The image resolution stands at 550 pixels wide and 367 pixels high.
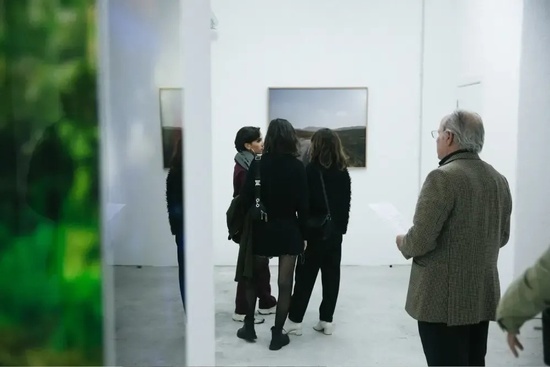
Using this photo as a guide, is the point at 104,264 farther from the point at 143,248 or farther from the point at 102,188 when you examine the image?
the point at 102,188

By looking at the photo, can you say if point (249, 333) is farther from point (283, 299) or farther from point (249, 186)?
point (249, 186)

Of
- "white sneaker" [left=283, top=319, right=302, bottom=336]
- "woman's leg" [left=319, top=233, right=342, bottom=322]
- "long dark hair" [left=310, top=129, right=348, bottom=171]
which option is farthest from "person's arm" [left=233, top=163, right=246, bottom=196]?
"white sneaker" [left=283, top=319, right=302, bottom=336]

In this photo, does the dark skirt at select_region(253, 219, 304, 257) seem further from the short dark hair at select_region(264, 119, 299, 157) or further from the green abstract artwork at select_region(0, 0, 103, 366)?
the green abstract artwork at select_region(0, 0, 103, 366)

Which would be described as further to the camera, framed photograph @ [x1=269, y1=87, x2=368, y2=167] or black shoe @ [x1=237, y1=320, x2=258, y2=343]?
framed photograph @ [x1=269, y1=87, x2=368, y2=167]

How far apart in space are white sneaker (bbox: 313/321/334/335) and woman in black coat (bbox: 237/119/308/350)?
0.42m

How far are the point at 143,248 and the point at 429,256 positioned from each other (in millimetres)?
1244

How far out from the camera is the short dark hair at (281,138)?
342 centimetres

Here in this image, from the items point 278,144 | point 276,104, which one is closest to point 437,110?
point 276,104

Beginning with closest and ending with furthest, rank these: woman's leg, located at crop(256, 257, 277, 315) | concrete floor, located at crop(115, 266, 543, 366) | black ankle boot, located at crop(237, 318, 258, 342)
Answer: concrete floor, located at crop(115, 266, 543, 366) → black ankle boot, located at crop(237, 318, 258, 342) → woman's leg, located at crop(256, 257, 277, 315)

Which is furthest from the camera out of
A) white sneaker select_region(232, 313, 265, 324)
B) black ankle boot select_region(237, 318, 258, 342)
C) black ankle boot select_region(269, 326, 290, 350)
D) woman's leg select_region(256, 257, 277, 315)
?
woman's leg select_region(256, 257, 277, 315)

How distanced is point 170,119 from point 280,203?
1.33 m

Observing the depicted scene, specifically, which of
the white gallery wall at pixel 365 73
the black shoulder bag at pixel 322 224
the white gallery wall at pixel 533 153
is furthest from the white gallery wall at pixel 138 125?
the white gallery wall at pixel 365 73

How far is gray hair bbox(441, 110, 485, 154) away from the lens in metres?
2.34

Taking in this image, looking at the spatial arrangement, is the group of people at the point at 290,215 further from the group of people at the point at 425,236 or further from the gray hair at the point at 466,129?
the gray hair at the point at 466,129
